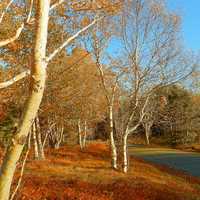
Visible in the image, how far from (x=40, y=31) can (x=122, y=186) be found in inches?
544

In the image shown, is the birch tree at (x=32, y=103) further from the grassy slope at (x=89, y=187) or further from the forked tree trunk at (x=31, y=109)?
the grassy slope at (x=89, y=187)

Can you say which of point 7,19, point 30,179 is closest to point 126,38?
point 7,19

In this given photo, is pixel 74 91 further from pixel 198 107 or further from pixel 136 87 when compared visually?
pixel 198 107

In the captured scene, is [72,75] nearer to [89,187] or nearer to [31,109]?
[89,187]

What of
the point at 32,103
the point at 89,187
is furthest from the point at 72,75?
the point at 32,103

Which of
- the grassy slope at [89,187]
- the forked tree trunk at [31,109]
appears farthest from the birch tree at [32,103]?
the grassy slope at [89,187]

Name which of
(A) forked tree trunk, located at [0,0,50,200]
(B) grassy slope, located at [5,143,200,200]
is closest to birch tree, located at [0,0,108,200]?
(A) forked tree trunk, located at [0,0,50,200]

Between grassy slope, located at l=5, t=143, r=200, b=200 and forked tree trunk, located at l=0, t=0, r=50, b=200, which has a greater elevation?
forked tree trunk, located at l=0, t=0, r=50, b=200

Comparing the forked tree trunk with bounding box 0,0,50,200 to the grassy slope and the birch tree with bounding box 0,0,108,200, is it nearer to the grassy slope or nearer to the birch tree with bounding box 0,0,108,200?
the birch tree with bounding box 0,0,108,200

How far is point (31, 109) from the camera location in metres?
3.12

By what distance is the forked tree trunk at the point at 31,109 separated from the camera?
3.06 metres

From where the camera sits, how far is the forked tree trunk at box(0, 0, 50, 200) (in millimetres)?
3061

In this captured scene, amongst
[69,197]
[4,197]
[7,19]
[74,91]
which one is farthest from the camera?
[74,91]

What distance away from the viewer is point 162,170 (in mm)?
27438
